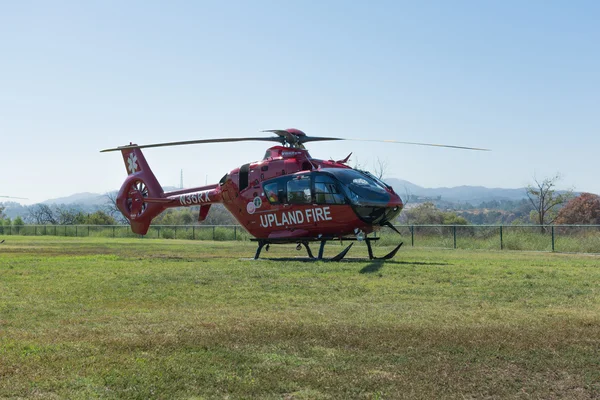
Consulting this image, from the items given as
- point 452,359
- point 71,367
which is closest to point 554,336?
point 452,359

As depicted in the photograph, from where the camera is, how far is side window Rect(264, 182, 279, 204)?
21188 millimetres

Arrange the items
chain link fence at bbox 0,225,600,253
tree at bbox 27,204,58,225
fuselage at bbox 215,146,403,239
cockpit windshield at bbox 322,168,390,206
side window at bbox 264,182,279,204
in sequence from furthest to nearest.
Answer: tree at bbox 27,204,58,225
chain link fence at bbox 0,225,600,253
side window at bbox 264,182,279,204
fuselage at bbox 215,146,403,239
cockpit windshield at bbox 322,168,390,206

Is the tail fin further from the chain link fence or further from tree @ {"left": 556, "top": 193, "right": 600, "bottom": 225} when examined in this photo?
tree @ {"left": 556, "top": 193, "right": 600, "bottom": 225}

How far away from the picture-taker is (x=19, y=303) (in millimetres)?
11398

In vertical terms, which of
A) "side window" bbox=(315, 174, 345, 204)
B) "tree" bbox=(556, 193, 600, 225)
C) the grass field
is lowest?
the grass field

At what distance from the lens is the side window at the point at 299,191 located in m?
20.2

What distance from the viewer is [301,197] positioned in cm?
2045

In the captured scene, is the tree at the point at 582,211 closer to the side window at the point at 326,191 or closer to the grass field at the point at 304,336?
the side window at the point at 326,191

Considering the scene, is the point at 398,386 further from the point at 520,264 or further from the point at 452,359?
the point at 520,264

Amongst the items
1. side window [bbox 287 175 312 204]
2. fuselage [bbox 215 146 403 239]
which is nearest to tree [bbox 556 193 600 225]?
fuselage [bbox 215 146 403 239]

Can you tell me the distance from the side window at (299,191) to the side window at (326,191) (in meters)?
0.31

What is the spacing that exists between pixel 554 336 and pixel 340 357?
2.78m

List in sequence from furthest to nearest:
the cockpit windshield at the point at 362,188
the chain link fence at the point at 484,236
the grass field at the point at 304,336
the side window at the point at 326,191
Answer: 1. the chain link fence at the point at 484,236
2. the side window at the point at 326,191
3. the cockpit windshield at the point at 362,188
4. the grass field at the point at 304,336

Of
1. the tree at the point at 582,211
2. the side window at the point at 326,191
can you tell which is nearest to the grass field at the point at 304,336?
the side window at the point at 326,191
